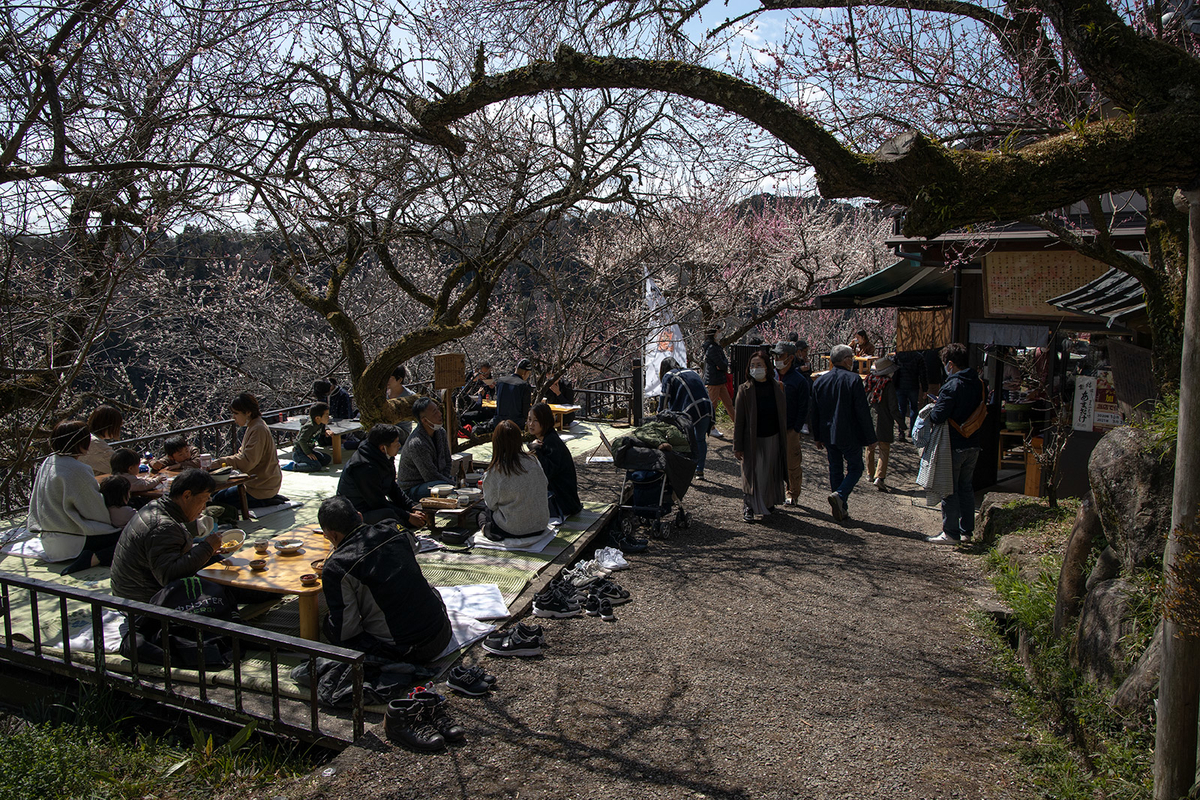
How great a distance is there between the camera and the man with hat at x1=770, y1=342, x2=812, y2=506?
8578mm

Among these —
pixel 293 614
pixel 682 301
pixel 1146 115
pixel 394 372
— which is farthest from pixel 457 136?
pixel 682 301

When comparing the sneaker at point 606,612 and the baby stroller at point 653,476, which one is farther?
the baby stroller at point 653,476

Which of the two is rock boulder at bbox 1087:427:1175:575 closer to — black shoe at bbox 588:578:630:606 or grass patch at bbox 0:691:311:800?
black shoe at bbox 588:578:630:606

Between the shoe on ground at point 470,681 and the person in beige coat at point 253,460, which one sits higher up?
the person in beige coat at point 253,460

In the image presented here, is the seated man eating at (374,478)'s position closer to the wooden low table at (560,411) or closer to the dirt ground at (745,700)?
the dirt ground at (745,700)

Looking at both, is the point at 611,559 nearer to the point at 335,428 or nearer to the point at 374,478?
the point at 374,478

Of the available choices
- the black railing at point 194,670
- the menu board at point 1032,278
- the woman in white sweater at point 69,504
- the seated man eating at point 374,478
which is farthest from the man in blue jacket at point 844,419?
the woman in white sweater at point 69,504

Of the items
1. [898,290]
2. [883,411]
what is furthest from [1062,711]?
[898,290]

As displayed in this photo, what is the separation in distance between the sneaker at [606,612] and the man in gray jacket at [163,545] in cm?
272

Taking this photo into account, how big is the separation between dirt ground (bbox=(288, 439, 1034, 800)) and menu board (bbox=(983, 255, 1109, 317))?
3407 mm

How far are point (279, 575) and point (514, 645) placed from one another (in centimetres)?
158

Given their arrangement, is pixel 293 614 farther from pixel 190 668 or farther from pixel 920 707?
pixel 920 707

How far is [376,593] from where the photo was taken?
428 cm

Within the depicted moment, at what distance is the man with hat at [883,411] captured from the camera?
10.0 m
